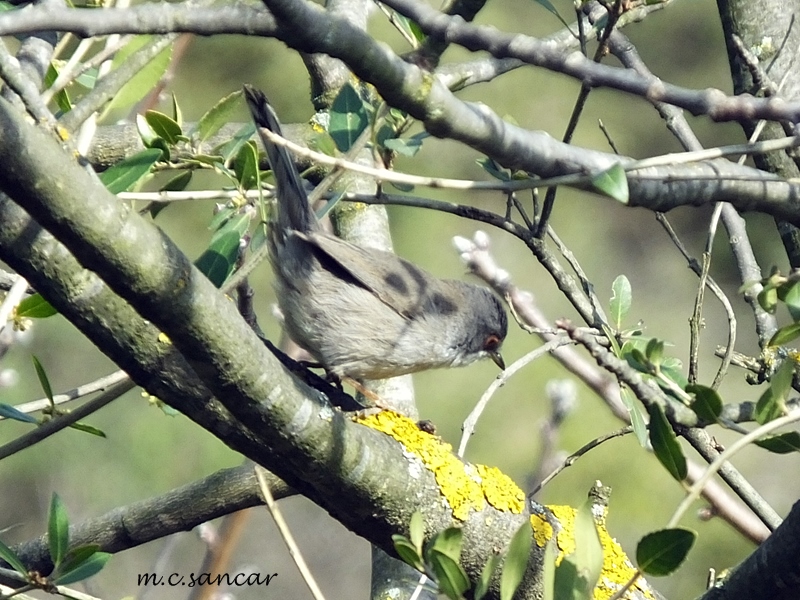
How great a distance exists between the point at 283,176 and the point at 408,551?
1.81m

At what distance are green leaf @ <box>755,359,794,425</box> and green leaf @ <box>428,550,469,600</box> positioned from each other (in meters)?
0.58

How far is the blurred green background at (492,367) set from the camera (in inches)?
269

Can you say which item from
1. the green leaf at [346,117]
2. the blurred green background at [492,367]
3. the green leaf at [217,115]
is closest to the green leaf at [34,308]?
the green leaf at [217,115]

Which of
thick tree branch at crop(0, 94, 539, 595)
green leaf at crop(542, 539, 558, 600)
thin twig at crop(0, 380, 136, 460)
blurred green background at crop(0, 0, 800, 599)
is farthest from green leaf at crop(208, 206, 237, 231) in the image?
blurred green background at crop(0, 0, 800, 599)

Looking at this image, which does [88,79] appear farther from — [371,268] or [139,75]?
[371,268]

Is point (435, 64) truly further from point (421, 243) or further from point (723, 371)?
point (421, 243)

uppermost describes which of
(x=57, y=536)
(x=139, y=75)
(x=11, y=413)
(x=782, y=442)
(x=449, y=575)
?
(x=139, y=75)

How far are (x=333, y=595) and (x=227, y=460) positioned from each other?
4.31 feet

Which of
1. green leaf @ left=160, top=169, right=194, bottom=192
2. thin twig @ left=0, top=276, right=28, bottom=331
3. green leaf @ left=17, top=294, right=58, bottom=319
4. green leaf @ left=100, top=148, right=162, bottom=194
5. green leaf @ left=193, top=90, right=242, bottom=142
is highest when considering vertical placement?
green leaf @ left=193, top=90, right=242, bottom=142

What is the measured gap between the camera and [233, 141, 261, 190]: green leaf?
7.25ft

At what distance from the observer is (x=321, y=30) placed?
3.81ft

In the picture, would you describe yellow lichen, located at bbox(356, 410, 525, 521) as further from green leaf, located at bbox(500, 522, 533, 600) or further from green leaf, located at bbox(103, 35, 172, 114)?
green leaf, located at bbox(103, 35, 172, 114)

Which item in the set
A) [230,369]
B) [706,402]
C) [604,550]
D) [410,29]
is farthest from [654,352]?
[410,29]

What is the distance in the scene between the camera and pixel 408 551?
4.99 feet
